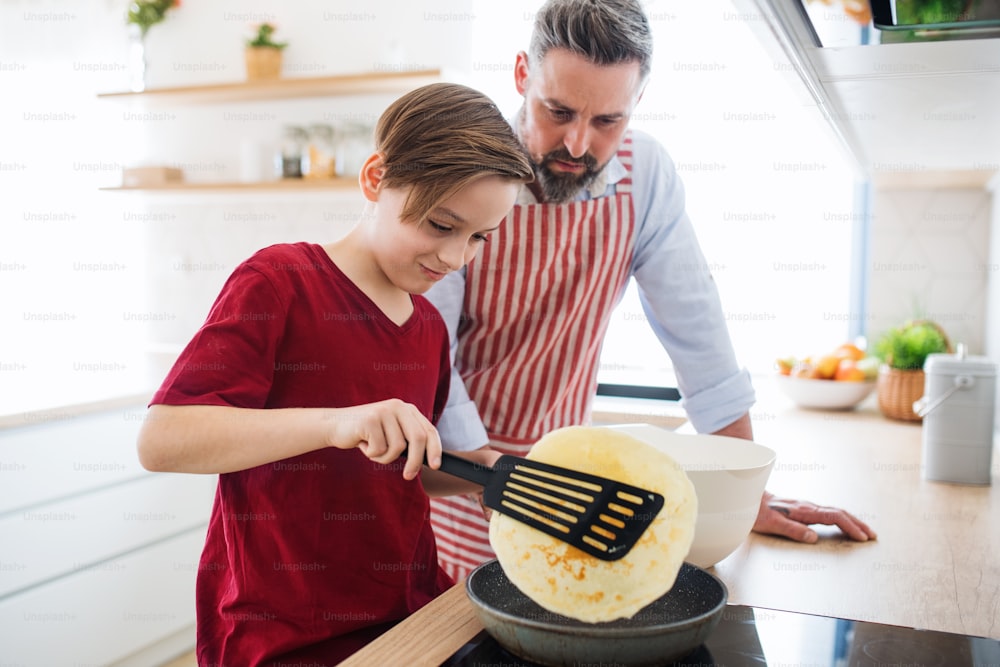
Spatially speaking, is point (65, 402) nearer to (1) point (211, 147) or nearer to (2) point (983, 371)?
(1) point (211, 147)

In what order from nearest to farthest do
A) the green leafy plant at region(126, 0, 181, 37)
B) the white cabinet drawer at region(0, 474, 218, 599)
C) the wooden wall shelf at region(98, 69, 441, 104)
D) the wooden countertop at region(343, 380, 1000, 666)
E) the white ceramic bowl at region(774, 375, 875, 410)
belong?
the wooden countertop at region(343, 380, 1000, 666) → the white cabinet drawer at region(0, 474, 218, 599) → the white ceramic bowl at region(774, 375, 875, 410) → the wooden wall shelf at region(98, 69, 441, 104) → the green leafy plant at region(126, 0, 181, 37)

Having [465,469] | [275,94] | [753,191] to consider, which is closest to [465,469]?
[465,469]

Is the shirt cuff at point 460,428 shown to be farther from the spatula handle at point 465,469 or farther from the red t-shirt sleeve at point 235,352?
the spatula handle at point 465,469

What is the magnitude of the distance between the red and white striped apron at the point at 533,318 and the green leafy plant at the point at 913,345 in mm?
1099

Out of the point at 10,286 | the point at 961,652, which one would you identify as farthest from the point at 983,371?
the point at 10,286

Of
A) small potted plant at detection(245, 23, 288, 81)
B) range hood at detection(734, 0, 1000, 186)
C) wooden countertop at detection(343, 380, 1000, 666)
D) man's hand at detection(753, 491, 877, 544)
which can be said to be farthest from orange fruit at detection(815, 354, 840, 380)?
small potted plant at detection(245, 23, 288, 81)

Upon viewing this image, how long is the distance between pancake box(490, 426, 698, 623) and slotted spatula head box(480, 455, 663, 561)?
0.04ft

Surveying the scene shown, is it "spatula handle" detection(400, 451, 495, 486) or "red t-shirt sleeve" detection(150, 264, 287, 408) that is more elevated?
"red t-shirt sleeve" detection(150, 264, 287, 408)

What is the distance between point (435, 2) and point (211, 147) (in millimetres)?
1029

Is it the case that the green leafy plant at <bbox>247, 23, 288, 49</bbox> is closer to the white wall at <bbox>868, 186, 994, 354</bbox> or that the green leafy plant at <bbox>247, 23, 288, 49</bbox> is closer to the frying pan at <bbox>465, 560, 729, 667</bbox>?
the white wall at <bbox>868, 186, 994, 354</bbox>

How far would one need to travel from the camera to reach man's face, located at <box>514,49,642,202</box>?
1049 mm

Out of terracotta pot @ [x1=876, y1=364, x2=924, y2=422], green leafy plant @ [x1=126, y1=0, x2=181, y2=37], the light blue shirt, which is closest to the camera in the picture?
the light blue shirt

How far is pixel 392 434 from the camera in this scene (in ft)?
2.31

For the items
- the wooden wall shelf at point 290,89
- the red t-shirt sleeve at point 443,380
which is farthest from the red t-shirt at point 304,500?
the wooden wall shelf at point 290,89
